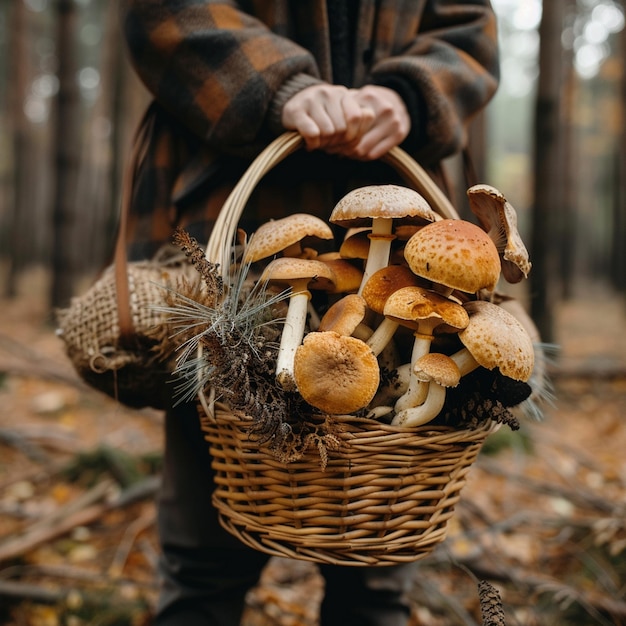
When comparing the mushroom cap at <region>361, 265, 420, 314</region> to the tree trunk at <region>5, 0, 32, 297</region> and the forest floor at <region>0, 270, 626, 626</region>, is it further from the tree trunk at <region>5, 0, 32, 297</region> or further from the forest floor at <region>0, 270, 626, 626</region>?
the tree trunk at <region>5, 0, 32, 297</region>

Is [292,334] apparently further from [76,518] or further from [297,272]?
[76,518]

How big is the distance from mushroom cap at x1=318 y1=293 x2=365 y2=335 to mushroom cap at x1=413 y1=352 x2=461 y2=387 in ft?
0.46

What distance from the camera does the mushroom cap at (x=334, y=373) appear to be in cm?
95

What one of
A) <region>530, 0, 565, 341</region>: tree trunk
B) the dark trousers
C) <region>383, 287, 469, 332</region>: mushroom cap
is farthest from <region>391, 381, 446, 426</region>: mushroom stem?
<region>530, 0, 565, 341</region>: tree trunk

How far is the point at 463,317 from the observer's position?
3.39 feet

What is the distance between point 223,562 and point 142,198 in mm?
1056

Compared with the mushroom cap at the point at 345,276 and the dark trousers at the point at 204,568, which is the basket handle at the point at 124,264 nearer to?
the dark trousers at the point at 204,568

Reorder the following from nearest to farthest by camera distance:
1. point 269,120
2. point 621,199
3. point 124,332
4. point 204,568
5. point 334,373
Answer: point 334,373, point 124,332, point 269,120, point 204,568, point 621,199

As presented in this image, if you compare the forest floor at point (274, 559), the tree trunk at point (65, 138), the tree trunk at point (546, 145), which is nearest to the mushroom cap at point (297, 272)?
the forest floor at point (274, 559)

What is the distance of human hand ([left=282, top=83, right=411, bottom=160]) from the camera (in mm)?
1282

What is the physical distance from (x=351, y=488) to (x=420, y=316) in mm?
349

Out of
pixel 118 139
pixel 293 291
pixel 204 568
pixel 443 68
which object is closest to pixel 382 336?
pixel 293 291

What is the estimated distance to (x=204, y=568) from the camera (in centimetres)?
156

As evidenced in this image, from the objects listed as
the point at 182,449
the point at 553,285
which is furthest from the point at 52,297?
the point at 182,449
